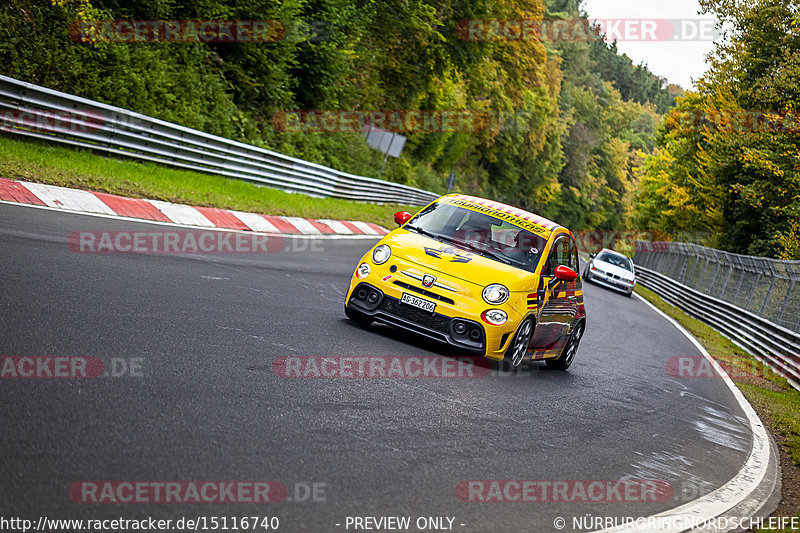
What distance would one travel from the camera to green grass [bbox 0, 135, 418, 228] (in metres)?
13.5

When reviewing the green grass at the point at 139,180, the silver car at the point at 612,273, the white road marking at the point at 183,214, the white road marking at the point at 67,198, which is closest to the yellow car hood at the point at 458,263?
the white road marking at the point at 67,198

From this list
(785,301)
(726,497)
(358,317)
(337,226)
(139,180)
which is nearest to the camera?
(726,497)

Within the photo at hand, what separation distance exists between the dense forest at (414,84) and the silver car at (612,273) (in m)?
5.39

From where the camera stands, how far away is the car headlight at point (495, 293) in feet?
28.6

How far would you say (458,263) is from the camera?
9008 mm

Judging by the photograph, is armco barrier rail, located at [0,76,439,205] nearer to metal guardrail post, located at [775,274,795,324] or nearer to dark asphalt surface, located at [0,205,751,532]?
dark asphalt surface, located at [0,205,751,532]

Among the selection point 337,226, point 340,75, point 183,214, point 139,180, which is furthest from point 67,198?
point 340,75

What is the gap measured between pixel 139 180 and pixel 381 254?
8.64 m

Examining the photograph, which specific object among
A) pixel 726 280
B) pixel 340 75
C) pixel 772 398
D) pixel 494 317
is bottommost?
pixel 772 398

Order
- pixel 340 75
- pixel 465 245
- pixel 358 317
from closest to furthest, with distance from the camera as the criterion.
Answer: pixel 358 317 → pixel 465 245 → pixel 340 75

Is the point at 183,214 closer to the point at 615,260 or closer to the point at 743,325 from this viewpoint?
the point at 743,325

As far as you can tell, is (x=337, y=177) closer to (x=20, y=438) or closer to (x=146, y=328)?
(x=146, y=328)

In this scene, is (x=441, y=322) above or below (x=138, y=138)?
below

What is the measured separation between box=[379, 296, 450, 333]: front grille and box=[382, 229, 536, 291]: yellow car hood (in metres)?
0.46
